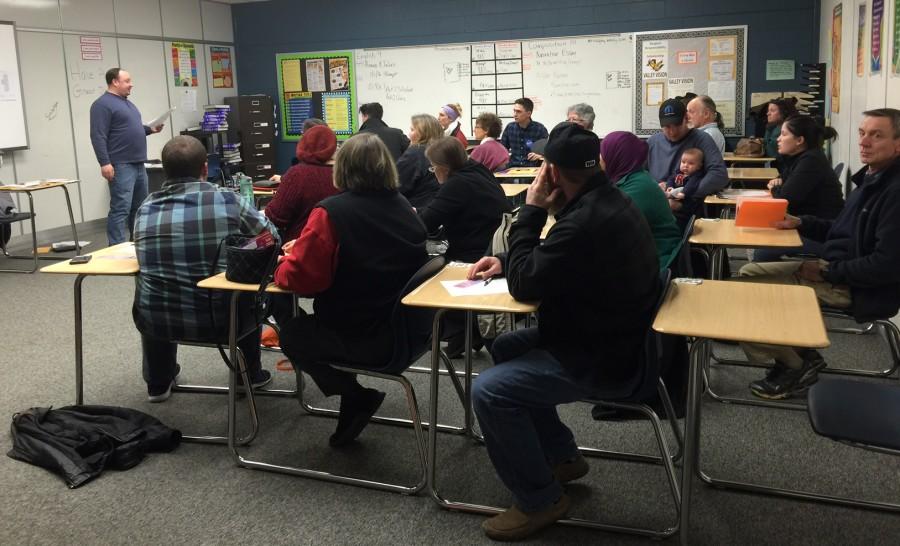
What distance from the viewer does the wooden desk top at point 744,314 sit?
77.6 inches

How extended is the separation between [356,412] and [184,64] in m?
7.70

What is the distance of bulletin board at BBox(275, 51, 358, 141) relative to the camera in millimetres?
9883

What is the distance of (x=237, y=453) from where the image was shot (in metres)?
2.96

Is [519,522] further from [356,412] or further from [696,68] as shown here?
[696,68]

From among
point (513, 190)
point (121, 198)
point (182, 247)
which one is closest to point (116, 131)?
point (121, 198)

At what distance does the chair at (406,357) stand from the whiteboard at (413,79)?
6882mm

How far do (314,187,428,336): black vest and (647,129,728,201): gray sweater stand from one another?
224cm

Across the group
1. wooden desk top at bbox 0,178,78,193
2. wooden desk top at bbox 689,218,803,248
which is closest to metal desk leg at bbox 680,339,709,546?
wooden desk top at bbox 689,218,803,248

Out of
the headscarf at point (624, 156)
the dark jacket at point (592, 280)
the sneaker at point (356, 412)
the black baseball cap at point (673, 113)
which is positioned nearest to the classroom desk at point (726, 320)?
the dark jacket at point (592, 280)

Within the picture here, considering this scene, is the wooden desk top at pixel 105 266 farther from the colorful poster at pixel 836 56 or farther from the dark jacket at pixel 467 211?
the colorful poster at pixel 836 56

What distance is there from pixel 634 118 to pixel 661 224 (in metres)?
5.78

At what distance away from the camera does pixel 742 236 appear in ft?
11.3

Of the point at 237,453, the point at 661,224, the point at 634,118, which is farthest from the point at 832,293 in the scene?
the point at 634,118

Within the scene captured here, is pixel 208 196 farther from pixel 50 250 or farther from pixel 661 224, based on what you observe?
pixel 50 250
